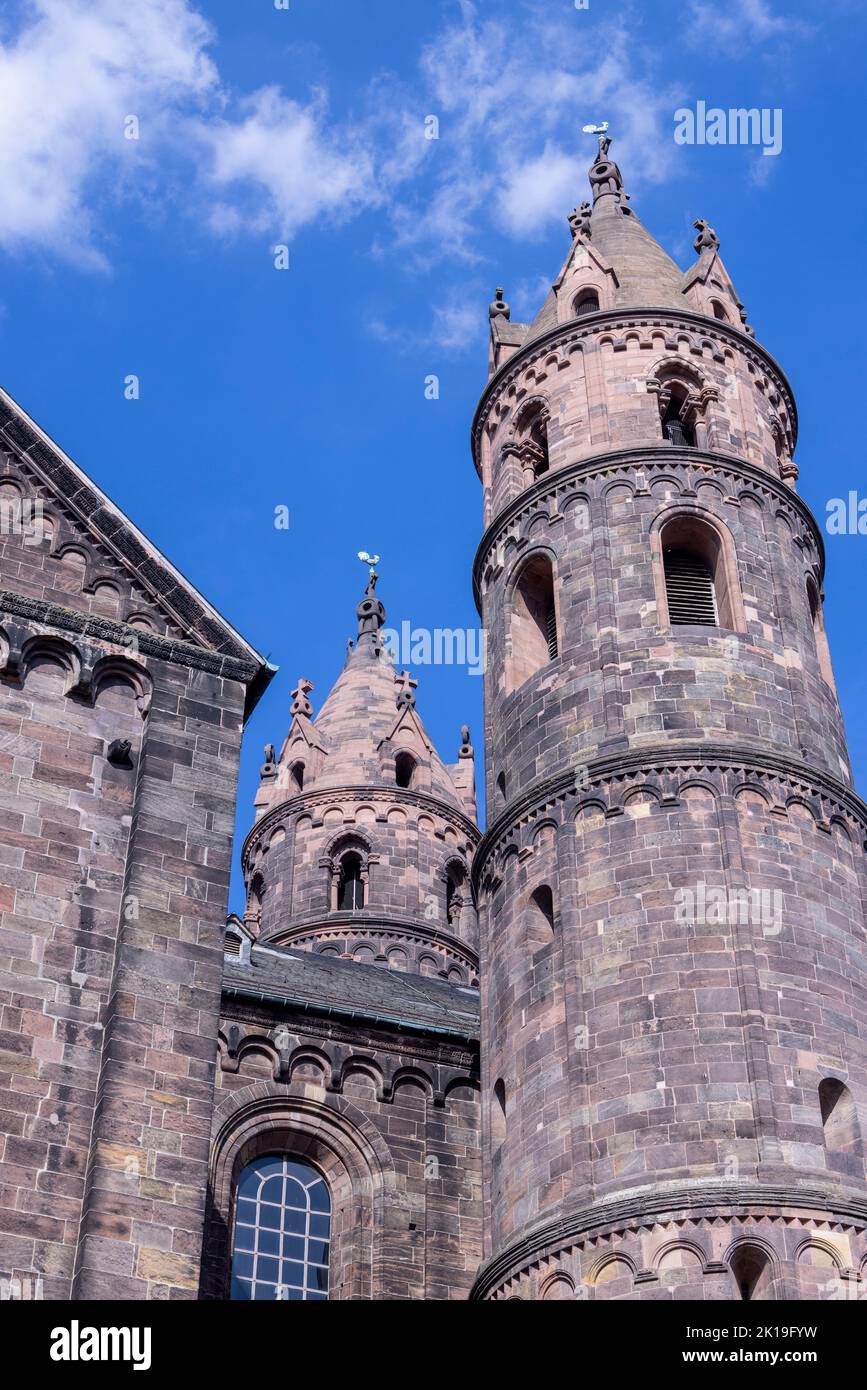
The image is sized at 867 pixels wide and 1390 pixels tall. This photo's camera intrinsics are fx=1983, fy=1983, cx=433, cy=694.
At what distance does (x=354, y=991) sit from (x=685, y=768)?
322 inches

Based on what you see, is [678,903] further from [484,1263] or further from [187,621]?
[187,621]

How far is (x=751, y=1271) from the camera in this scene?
23719 mm

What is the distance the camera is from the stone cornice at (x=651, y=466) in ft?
108

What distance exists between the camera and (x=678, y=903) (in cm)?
2688

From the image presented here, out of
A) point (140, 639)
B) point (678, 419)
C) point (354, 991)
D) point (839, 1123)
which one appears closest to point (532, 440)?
point (678, 419)

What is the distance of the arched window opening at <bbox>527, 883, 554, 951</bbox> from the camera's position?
1123 inches

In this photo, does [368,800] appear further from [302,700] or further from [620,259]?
[620,259]

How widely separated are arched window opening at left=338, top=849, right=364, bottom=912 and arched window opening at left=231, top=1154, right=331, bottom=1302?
58.7 ft

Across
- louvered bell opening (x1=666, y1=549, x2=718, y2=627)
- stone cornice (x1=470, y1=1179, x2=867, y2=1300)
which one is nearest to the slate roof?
stone cornice (x1=470, y1=1179, x2=867, y2=1300)

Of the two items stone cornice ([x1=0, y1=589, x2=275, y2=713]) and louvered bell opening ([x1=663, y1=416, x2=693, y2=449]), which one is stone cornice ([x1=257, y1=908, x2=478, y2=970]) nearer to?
louvered bell opening ([x1=663, y1=416, x2=693, y2=449])

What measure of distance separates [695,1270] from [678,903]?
523cm

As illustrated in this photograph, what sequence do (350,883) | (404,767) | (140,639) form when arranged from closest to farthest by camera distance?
(140,639), (350,883), (404,767)

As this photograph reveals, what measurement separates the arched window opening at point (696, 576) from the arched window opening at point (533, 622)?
6.52 ft

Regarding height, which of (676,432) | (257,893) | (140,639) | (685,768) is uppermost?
(676,432)
